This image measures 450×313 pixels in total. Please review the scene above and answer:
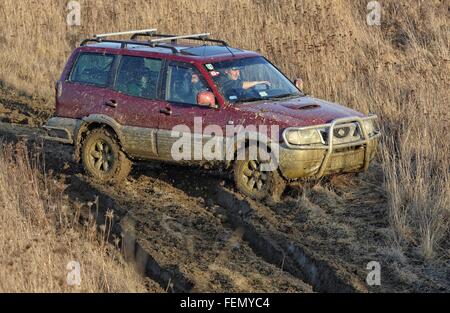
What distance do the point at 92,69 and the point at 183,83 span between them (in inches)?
57.8

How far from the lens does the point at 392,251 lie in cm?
977

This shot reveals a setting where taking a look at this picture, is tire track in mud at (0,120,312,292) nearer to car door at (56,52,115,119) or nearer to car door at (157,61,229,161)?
car door at (157,61,229,161)

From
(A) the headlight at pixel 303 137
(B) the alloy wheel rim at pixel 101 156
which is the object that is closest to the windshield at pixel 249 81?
(A) the headlight at pixel 303 137

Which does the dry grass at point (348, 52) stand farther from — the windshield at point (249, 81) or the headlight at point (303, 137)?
the windshield at point (249, 81)

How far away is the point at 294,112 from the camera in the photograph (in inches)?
445

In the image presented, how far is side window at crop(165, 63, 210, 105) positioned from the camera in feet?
38.8

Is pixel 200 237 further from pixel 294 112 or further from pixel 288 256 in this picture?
pixel 294 112

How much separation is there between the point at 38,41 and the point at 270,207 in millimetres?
11069

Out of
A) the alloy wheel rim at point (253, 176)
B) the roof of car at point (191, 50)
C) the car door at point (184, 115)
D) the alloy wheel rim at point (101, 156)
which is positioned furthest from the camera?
the alloy wheel rim at point (101, 156)

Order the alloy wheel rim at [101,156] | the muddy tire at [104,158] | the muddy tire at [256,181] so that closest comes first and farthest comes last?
the muddy tire at [256,181], the muddy tire at [104,158], the alloy wheel rim at [101,156]

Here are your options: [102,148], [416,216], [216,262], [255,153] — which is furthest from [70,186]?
[416,216]

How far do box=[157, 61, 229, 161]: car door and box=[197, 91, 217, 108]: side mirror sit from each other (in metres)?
0.07

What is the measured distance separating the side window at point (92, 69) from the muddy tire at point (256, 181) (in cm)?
226

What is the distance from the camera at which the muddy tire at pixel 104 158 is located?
12.6 m
